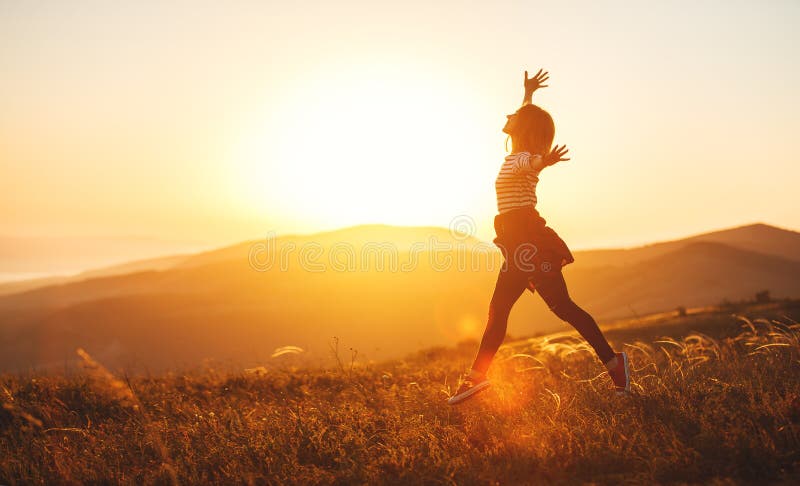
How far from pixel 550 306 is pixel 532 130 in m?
1.59

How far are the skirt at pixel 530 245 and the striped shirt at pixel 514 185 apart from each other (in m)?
0.06

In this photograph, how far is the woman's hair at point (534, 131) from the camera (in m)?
4.92

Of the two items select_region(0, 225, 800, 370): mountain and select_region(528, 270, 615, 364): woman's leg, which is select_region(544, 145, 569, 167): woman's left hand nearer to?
select_region(528, 270, 615, 364): woman's leg

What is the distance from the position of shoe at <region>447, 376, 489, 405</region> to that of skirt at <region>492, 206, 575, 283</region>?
100 cm

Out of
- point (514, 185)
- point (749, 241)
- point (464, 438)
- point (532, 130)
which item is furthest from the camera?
point (749, 241)

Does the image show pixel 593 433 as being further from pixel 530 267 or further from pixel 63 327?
pixel 63 327

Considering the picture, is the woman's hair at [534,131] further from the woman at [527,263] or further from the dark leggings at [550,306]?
the dark leggings at [550,306]

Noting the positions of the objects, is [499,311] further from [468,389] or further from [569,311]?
[468,389]

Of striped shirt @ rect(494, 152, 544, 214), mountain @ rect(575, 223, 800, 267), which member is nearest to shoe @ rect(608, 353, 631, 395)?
striped shirt @ rect(494, 152, 544, 214)

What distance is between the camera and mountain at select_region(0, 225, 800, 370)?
53219mm

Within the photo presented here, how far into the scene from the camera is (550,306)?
4730 millimetres

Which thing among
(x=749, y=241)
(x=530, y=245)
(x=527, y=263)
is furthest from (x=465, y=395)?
(x=749, y=241)

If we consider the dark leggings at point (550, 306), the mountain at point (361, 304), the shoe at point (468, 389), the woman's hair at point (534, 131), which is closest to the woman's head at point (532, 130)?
the woman's hair at point (534, 131)

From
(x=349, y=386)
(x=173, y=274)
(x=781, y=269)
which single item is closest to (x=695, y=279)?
(x=781, y=269)
